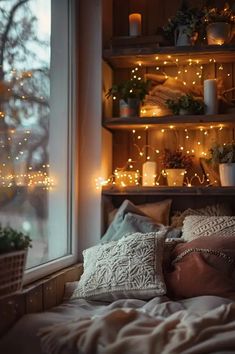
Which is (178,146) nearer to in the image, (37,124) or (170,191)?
(170,191)

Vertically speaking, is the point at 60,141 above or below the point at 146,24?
below

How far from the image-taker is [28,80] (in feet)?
8.02

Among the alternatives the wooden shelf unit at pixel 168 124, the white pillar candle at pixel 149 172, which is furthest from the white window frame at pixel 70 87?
the white pillar candle at pixel 149 172

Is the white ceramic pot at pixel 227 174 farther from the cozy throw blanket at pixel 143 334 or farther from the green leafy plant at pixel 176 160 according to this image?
the cozy throw blanket at pixel 143 334

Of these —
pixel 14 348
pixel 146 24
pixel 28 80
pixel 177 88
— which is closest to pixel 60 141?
pixel 28 80

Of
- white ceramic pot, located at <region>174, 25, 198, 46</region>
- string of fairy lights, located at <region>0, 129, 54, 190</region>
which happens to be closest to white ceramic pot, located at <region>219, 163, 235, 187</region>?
white ceramic pot, located at <region>174, 25, 198, 46</region>

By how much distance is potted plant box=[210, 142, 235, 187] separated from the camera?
290 centimetres

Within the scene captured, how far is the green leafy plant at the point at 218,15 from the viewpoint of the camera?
2982 mm

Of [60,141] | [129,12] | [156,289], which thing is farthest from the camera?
[129,12]

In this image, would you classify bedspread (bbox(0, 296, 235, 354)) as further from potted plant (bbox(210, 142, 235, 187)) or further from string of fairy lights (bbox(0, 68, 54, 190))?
potted plant (bbox(210, 142, 235, 187))

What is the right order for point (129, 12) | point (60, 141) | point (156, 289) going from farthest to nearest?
point (129, 12) → point (60, 141) → point (156, 289)

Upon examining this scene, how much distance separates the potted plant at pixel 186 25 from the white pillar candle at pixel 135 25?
181 mm

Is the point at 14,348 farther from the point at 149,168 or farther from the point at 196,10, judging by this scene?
the point at 196,10

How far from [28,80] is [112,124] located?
2.39ft
